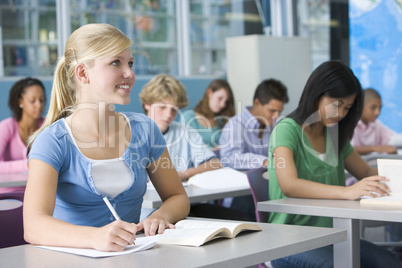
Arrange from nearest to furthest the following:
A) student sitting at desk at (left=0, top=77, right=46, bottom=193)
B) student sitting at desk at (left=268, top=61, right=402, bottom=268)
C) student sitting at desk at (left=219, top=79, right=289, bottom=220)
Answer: student sitting at desk at (left=268, top=61, right=402, bottom=268)
student sitting at desk at (left=0, top=77, right=46, bottom=193)
student sitting at desk at (left=219, top=79, right=289, bottom=220)

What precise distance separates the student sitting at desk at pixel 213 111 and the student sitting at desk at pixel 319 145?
2682 millimetres

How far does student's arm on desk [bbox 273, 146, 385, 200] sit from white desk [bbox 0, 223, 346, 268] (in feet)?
2.21

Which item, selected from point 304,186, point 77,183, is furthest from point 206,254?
point 304,186

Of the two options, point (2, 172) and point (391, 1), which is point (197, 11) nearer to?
point (391, 1)

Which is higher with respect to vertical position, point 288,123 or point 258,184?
point 288,123

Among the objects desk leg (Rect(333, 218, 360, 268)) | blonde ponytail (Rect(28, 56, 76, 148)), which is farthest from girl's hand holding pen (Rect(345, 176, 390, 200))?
blonde ponytail (Rect(28, 56, 76, 148))

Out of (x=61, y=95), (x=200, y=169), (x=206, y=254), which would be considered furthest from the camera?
(x=200, y=169)

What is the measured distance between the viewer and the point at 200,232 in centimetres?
156

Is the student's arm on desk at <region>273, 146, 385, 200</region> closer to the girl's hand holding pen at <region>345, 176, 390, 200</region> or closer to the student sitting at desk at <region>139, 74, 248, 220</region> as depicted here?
the girl's hand holding pen at <region>345, 176, 390, 200</region>

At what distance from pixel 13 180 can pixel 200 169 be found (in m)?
1.09

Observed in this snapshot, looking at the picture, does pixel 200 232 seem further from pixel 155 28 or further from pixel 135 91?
pixel 155 28

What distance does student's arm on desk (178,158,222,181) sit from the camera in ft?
11.2

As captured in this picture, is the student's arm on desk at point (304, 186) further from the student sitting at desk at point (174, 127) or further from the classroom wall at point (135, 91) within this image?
the classroom wall at point (135, 91)

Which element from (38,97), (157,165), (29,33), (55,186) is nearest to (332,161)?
(157,165)
